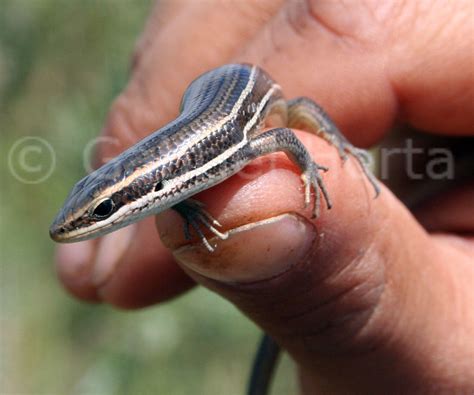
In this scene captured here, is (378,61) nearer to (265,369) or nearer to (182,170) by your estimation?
(182,170)

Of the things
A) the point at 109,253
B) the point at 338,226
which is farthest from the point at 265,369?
the point at 338,226

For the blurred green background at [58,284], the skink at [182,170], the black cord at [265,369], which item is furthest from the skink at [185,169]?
the blurred green background at [58,284]

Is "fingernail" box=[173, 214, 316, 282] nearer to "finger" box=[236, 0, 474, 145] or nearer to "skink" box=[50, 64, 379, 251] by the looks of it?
"skink" box=[50, 64, 379, 251]

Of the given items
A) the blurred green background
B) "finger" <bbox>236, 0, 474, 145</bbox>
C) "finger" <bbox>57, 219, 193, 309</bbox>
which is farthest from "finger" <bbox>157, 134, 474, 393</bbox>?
the blurred green background

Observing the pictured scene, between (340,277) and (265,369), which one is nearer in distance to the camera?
(340,277)

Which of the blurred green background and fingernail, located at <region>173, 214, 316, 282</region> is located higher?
fingernail, located at <region>173, 214, 316, 282</region>

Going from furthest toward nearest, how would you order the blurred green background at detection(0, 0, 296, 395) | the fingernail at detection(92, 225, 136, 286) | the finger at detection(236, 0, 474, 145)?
the blurred green background at detection(0, 0, 296, 395)
the fingernail at detection(92, 225, 136, 286)
the finger at detection(236, 0, 474, 145)

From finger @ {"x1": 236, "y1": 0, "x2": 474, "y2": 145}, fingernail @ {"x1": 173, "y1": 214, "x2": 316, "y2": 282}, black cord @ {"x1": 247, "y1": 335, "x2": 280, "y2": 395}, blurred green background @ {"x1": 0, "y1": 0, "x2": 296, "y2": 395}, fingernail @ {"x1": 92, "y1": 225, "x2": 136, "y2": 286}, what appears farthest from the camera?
blurred green background @ {"x1": 0, "y1": 0, "x2": 296, "y2": 395}
